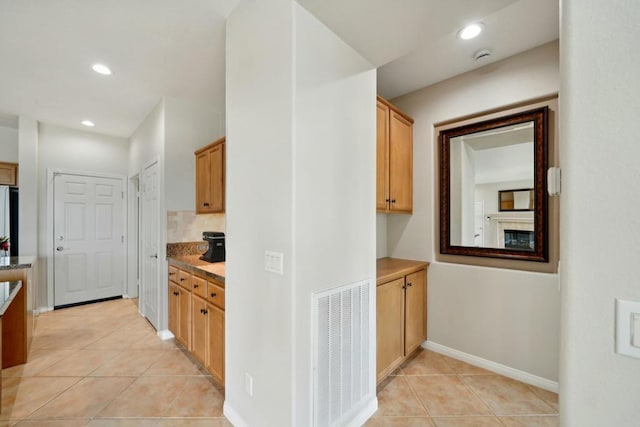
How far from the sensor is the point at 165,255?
9.97ft

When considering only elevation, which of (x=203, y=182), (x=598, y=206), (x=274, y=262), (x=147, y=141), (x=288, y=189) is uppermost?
(x=147, y=141)

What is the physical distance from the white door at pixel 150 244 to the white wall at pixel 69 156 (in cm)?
128

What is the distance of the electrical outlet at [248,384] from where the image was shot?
1.63 m

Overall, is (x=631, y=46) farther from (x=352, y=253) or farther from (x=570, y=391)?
(x=352, y=253)

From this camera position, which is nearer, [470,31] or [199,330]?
[470,31]

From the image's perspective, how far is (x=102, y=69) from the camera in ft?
8.41

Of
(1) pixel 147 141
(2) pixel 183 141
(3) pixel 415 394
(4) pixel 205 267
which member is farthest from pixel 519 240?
(1) pixel 147 141

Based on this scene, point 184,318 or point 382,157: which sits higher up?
point 382,157

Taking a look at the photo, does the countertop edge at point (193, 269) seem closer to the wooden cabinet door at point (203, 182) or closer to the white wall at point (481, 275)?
the wooden cabinet door at point (203, 182)

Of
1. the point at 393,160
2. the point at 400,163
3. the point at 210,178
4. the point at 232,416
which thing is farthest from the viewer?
the point at 210,178

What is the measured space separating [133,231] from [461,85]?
198 inches

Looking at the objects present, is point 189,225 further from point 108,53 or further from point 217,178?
point 108,53

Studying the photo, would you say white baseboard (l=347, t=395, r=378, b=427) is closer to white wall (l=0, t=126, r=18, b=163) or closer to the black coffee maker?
the black coffee maker

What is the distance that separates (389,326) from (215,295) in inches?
53.8
